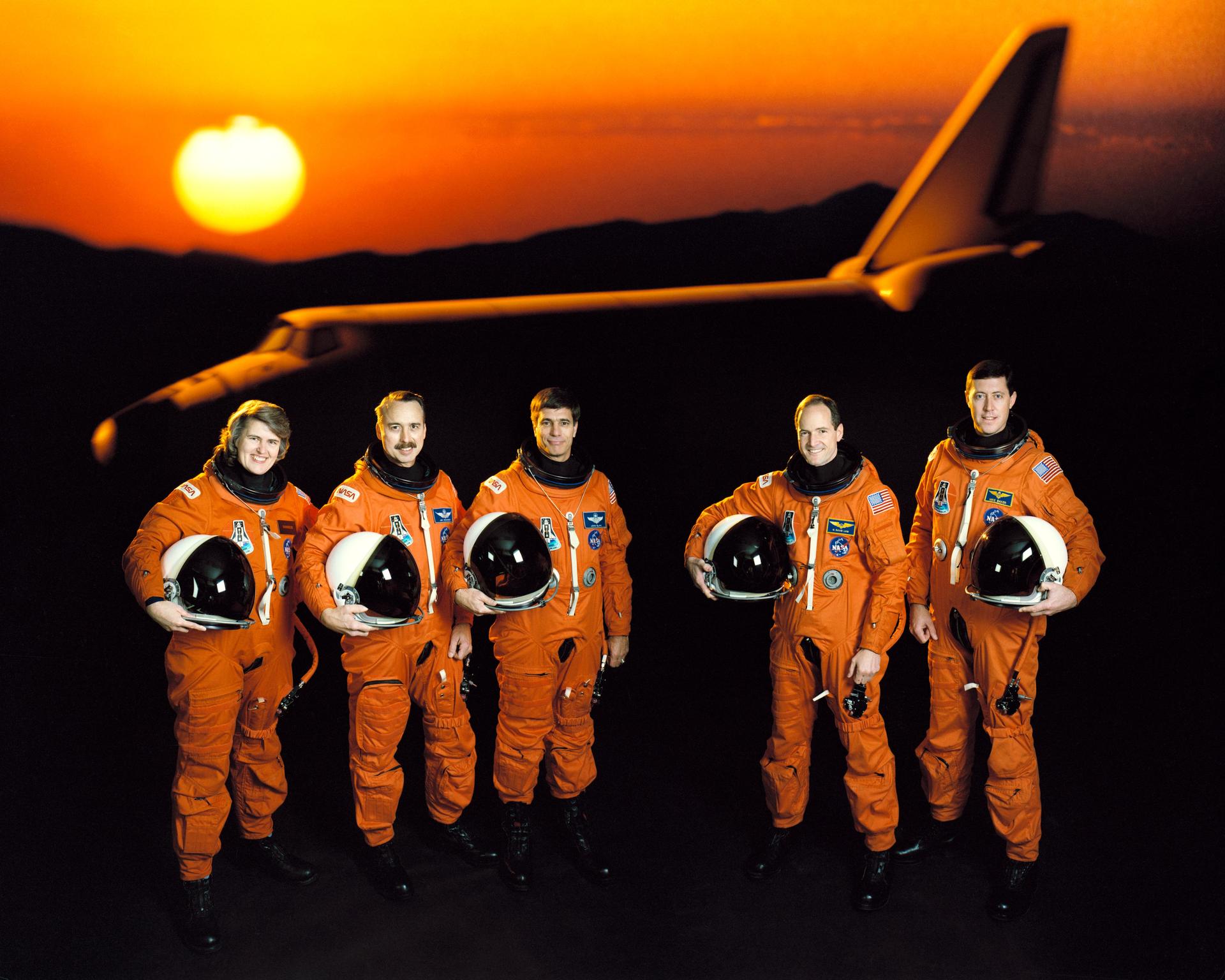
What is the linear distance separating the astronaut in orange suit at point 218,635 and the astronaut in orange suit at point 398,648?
0.16 metres

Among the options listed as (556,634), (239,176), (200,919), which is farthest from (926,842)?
(239,176)

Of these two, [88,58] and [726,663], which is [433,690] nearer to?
[726,663]

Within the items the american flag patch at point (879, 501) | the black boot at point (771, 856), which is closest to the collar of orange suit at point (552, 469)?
the american flag patch at point (879, 501)

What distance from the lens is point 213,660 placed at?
3.09 metres

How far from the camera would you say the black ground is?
3.70 meters

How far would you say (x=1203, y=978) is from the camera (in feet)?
10.0

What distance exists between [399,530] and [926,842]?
2.13 meters

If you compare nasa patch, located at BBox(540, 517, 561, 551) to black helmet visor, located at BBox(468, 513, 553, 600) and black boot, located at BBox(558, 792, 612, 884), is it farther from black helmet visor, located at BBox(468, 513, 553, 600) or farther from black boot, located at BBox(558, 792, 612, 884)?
black boot, located at BBox(558, 792, 612, 884)

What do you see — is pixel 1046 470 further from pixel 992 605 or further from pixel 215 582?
pixel 215 582

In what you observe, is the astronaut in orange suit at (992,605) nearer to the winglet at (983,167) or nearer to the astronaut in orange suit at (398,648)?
the winglet at (983,167)

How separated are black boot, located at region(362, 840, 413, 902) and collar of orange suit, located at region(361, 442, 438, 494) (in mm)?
1216

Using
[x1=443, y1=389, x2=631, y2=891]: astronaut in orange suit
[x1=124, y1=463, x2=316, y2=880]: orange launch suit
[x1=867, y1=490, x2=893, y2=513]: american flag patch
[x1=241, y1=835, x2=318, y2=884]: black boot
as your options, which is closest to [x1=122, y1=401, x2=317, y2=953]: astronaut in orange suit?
[x1=124, y1=463, x2=316, y2=880]: orange launch suit

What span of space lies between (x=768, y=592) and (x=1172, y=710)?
233cm

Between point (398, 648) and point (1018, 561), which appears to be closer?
point (1018, 561)
